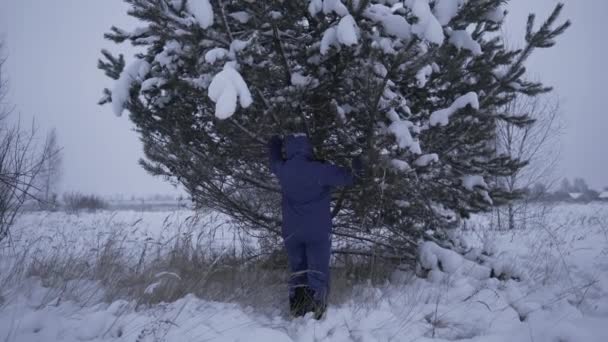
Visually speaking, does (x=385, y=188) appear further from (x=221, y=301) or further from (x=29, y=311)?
(x=29, y=311)

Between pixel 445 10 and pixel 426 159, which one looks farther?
pixel 426 159

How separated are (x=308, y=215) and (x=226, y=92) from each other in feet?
4.57

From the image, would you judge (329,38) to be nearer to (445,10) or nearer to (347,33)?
(347,33)

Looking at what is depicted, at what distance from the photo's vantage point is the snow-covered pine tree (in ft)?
7.90

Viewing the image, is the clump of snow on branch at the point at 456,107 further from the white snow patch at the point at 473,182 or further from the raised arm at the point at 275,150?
the raised arm at the point at 275,150

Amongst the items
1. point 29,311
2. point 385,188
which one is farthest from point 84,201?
point 385,188

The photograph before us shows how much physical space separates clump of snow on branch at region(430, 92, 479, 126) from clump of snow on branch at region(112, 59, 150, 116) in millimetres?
2707

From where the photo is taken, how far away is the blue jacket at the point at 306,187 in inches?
112

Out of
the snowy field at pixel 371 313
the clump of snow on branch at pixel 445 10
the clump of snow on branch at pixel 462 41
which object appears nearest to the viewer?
the clump of snow on branch at pixel 445 10

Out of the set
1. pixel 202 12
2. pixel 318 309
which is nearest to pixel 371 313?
pixel 318 309

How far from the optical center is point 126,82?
3.02 m

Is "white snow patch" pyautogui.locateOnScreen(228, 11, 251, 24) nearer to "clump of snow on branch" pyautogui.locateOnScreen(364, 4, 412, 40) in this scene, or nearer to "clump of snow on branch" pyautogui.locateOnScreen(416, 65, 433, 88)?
"clump of snow on branch" pyautogui.locateOnScreen(364, 4, 412, 40)

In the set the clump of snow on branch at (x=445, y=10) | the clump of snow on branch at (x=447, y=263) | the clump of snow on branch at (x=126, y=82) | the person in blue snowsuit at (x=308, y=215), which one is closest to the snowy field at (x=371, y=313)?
the clump of snow on branch at (x=447, y=263)

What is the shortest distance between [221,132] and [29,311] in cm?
216
